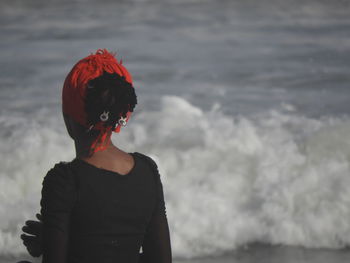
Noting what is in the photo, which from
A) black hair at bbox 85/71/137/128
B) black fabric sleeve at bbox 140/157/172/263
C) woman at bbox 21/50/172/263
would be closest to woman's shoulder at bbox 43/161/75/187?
woman at bbox 21/50/172/263

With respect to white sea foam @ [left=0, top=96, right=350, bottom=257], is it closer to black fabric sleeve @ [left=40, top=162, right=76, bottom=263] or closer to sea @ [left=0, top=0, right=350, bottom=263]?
sea @ [left=0, top=0, right=350, bottom=263]

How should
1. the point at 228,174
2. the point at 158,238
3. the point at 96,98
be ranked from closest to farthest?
the point at 96,98
the point at 158,238
the point at 228,174

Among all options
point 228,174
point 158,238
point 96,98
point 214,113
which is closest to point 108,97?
point 96,98

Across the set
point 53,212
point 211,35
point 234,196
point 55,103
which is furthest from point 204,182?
point 211,35

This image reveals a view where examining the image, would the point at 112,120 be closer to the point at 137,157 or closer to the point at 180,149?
the point at 137,157

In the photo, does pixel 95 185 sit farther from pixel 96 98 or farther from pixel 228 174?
pixel 228 174

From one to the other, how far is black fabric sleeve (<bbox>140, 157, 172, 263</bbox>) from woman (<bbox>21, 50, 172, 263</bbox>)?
0.04 m

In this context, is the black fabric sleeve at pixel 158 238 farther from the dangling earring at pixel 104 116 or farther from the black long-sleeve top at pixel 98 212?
the dangling earring at pixel 104 116

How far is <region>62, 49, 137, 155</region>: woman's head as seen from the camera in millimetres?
1824

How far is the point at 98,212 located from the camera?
1875 millimetres

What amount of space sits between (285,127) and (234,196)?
1295 mm

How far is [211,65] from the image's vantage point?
285 inches

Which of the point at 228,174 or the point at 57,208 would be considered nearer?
the point at 57,208

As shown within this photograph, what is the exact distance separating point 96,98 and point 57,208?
28 cm
